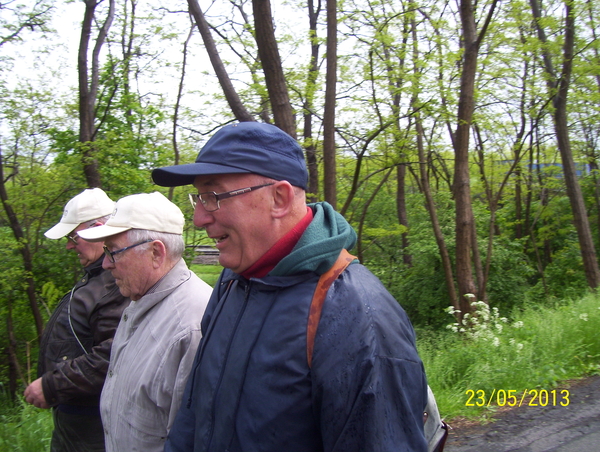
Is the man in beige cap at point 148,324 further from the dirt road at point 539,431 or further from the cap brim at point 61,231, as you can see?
the dirt road at point 539,431

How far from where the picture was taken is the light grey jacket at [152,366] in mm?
2031

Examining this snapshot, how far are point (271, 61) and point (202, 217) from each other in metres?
4.81

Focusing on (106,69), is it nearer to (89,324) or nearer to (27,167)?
(27,167)

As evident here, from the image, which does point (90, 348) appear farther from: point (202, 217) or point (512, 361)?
point (512, 361)

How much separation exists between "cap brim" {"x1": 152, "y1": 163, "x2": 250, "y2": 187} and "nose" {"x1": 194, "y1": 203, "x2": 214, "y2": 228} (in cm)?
11

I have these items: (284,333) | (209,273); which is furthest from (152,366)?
(209,273)

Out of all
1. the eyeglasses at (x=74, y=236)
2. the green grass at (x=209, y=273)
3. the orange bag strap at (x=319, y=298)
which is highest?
the eyeglasses at (x=74, y=236)

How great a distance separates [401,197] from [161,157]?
848 centimetres

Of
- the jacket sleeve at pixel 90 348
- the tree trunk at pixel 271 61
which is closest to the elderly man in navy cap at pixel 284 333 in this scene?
the jacket sleeve at pixel 90 348

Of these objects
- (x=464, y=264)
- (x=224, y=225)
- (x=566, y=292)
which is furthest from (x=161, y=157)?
(x=566, y=292)

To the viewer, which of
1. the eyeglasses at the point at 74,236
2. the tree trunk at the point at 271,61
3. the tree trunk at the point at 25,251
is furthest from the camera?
the tree trunk at the point at 25,251

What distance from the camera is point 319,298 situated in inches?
55.8

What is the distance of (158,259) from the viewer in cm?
236

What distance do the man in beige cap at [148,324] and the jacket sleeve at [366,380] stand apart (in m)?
0.89
